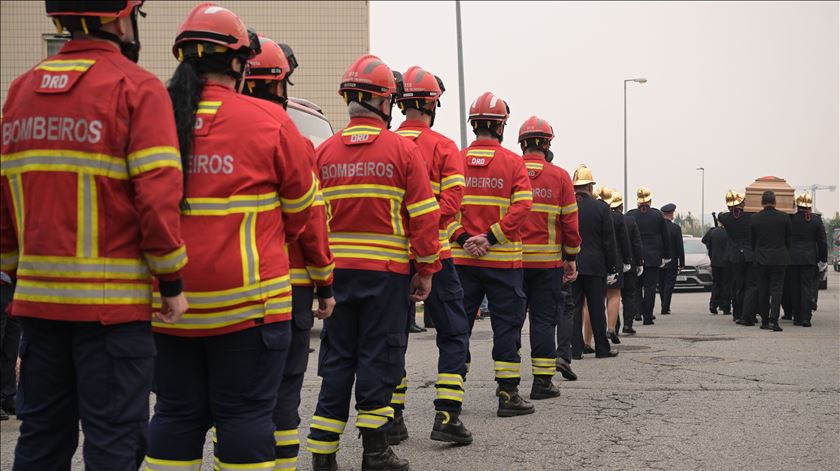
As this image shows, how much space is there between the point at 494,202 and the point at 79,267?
4586 millimetres

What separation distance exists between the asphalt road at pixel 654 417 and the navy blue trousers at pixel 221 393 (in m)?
1.98

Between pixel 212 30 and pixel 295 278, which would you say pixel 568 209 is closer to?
pixel 295 278

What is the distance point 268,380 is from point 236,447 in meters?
0.27

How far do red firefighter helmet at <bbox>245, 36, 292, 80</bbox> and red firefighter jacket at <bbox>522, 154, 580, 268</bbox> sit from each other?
422 cm

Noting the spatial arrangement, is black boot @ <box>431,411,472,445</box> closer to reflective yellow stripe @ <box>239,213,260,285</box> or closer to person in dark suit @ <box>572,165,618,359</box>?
reflective yellow stripe @ <box>239,213,260,285</box>

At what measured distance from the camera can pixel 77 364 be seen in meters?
3.45

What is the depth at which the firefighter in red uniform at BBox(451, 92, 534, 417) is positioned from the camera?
25.0 feet

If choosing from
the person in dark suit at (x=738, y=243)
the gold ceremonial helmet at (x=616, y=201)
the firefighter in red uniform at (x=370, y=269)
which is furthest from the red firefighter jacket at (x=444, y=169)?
the person in dark suit at (x=738, y=243)

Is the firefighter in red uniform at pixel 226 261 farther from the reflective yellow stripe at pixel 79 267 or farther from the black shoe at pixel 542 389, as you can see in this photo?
the black shoe at pixel 542 389

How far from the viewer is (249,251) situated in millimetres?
3912

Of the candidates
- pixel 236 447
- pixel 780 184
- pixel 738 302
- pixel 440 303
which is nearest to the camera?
pixel 236 447

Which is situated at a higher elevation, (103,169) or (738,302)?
(103,169)

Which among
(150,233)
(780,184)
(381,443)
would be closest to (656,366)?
(381,443)

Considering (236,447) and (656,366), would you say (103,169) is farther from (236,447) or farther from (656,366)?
(656,366)
